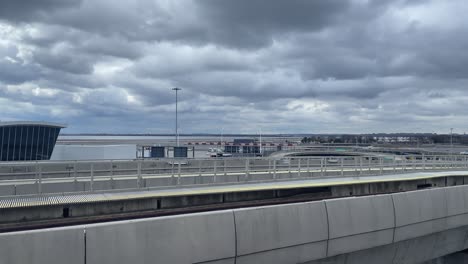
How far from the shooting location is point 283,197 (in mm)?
16250

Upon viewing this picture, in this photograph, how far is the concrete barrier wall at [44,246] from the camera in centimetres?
560

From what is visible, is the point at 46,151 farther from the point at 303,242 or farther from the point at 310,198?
the point at 303,242

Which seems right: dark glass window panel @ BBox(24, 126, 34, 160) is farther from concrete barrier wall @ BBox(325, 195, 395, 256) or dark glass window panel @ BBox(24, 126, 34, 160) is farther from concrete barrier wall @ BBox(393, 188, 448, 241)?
concrete barrier wall @ BBox(393, 188, 448, 241)

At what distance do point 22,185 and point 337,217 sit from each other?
1194cm

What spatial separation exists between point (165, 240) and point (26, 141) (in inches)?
1330

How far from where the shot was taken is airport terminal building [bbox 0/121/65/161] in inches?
1324

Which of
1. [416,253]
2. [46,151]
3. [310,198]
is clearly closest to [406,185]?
[310,198]

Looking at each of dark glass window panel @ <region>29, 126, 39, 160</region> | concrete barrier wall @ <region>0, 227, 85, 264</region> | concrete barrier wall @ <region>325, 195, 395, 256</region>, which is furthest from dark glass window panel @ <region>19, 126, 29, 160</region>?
concrete barrier wall @ <region>325, 195, 395, 256</region>

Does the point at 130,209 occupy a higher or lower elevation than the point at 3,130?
lower

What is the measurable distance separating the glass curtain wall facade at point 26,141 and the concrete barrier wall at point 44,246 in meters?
32.4

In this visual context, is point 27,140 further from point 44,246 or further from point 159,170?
point 44,246

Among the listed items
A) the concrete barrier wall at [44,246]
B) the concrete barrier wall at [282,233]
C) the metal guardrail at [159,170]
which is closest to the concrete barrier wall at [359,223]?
the concrete barrier wall at [282,233]

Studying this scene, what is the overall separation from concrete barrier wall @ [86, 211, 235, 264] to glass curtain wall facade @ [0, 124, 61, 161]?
32.6 metres

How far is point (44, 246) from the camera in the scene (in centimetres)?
579
